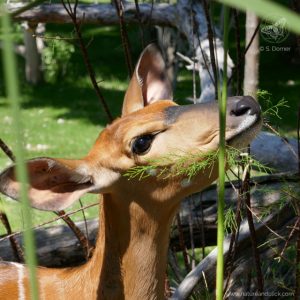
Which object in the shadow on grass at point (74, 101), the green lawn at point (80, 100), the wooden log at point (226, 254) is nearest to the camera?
the wooden log at point (226, 254)

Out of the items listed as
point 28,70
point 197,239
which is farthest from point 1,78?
point 197,239

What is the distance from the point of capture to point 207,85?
17.1ft

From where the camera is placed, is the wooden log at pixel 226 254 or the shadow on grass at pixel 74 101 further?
the shadow on grass at pixel 74 101

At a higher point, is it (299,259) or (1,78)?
(299,259)

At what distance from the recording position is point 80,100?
11.2 m

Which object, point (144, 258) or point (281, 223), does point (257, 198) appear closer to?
point (281, 223)

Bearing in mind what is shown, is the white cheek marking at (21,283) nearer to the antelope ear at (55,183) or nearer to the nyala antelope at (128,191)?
the nyala antelope at (128,191)

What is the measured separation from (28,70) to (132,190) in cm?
988

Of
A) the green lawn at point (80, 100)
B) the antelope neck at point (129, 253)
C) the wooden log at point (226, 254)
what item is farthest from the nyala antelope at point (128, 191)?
the green lawn at point (80, 100)

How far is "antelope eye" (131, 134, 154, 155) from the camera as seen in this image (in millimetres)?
2324

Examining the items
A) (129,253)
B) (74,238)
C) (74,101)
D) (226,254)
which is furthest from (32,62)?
(129,253)

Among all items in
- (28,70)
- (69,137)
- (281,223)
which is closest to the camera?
(281,223)

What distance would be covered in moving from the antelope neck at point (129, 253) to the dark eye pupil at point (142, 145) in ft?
0.69

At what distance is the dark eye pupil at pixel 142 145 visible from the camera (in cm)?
232
